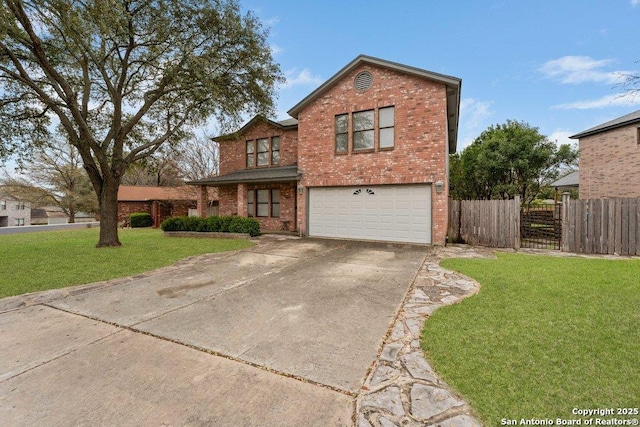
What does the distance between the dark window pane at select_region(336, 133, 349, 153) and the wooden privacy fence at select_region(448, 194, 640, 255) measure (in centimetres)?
546

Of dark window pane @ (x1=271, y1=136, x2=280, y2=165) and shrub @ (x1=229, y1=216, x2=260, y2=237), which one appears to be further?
dark window pane @ (x1=271, y1=136, x2=280, y2=165)

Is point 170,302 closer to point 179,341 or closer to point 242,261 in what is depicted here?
point 179,341

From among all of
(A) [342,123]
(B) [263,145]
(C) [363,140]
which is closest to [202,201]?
(B) [263,145]

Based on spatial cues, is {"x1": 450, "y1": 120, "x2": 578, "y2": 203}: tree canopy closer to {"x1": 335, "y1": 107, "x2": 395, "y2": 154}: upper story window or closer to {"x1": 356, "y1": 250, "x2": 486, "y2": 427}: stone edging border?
{"x1": 335, "y1": 107, "x2": 395, "y2": 154}: upper story window

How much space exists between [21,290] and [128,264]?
2434 millimetres

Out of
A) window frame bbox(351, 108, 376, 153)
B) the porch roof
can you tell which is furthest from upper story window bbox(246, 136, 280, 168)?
window frame bbox(351, 108, 376, 153)

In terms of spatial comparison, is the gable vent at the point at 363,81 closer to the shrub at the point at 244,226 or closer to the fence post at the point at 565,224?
the shrub at the point at 244,226

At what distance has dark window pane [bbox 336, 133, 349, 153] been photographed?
12.8 metres

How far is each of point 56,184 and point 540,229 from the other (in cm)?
4048

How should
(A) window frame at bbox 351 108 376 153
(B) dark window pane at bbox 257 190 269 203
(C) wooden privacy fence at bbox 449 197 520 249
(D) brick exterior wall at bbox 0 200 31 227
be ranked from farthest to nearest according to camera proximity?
(D) brick exterior wall at bbox 0 200 31 227
(B) dark window pane at bbox 257 190 269 203
(A) window frame at bbox 351 108 376 153
(C) wooden privacy fence at bbox 449 197 520 249

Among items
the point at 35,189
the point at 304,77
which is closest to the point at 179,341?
the point at 304,77

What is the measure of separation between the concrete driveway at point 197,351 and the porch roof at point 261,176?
8396mm

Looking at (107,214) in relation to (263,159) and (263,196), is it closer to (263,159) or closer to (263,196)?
(263,196)

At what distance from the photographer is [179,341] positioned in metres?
3.50
